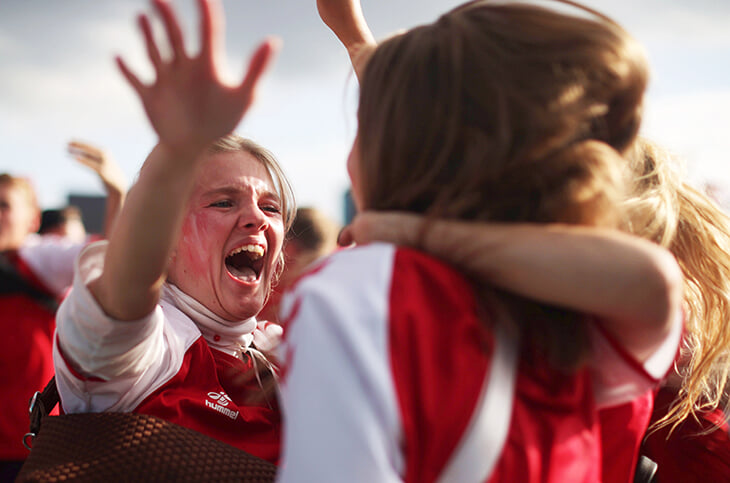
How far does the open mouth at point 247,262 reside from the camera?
231 cm

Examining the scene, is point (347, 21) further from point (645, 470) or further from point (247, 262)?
point (645, 470)

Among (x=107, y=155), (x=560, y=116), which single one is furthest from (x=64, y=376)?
(x=107, y=155)

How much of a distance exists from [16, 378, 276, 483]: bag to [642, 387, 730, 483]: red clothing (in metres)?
1.26

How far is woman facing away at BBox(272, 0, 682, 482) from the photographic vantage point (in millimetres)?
817

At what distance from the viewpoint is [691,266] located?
5.62 ft

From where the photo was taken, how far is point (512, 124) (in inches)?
38.3

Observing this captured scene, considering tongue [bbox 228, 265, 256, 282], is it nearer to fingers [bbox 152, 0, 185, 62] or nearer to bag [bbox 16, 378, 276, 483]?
bag [bbox 16, 378, 276, 483]

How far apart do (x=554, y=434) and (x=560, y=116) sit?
1.67 feet

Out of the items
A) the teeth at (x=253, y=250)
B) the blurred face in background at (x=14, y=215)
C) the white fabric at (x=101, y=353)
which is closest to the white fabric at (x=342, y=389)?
the white fabric at (x=101, y=353)

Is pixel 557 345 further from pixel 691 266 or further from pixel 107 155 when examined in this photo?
pixel 107 155

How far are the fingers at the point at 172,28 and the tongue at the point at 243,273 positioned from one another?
52.7 inches

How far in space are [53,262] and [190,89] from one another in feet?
5.96

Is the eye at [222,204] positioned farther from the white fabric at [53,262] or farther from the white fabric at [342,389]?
the white fabric at [342,389]

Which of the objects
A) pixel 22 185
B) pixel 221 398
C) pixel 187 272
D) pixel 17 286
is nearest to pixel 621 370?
pixel 221 398
